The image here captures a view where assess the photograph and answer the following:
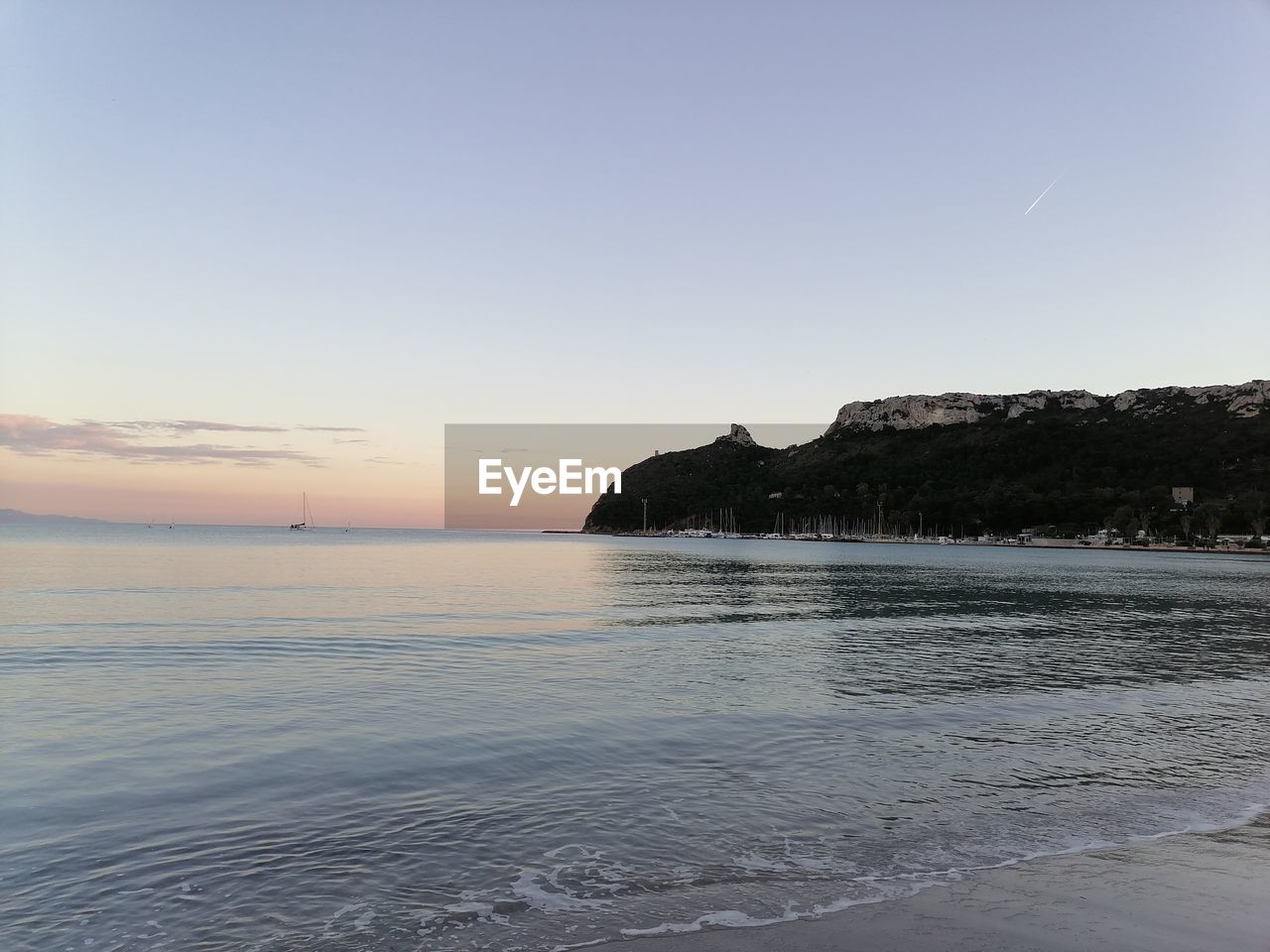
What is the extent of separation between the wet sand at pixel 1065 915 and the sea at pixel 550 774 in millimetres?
341

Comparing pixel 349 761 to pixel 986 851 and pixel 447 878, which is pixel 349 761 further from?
pixel 986 851

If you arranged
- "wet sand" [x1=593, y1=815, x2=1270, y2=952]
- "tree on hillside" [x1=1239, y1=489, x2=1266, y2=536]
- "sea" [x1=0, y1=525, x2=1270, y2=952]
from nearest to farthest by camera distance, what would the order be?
1. "wet sand" [x1=593, y1=815, x2=1270, y2=952]
2. "sea" [x1=0, y1=525, x2=1270, y2=952]
3. "tree on hillside" [x1=1239, y1=489, x2=1266, y2=536]

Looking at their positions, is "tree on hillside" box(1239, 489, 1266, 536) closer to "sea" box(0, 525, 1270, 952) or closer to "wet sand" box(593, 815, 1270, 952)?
"sea" box(0, 525, 1270, 952)

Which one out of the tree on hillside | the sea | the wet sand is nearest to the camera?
the wet sand

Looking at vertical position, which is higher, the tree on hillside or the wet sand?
the tree on hillside

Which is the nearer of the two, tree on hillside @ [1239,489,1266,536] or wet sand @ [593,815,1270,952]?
wet sand @ [593,815,1270,952]

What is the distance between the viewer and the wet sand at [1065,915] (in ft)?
23.1

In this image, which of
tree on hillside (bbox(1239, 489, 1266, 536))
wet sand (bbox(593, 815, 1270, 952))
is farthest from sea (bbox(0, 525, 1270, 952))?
tree on hillside (bbox(1239, 489, 1266, 536))

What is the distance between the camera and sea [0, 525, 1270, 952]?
791 centimetres

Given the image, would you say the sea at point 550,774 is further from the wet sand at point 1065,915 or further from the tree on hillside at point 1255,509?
the tree on hillside at point 1255,509

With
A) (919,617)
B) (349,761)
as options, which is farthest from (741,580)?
(349,761)

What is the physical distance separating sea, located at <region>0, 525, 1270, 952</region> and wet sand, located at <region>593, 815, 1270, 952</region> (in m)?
Result: 0.34

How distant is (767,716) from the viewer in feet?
55.9

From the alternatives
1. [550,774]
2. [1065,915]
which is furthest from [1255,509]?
[1065,915]
